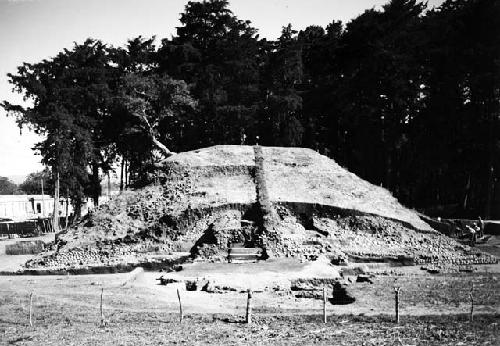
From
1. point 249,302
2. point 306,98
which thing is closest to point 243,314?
point 249,302

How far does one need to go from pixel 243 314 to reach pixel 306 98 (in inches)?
1278

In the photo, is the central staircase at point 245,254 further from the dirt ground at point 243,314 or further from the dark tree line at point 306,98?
the dark tree line at point 306,98

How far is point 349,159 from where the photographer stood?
43.9m

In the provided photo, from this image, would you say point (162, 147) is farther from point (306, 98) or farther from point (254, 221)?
point (254, 221)

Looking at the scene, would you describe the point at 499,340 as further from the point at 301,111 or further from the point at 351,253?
the point at 301,111

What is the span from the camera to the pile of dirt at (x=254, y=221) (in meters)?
21.6

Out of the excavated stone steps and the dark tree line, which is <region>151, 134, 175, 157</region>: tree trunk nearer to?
the dark tree line

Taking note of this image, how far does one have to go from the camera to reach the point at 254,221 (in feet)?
76.3

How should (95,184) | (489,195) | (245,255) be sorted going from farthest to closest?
1. (95,184)
2. (489,195)
3. (245,255)

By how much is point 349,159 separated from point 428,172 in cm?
745

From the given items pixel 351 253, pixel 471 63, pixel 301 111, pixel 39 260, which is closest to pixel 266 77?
pixel 301 111

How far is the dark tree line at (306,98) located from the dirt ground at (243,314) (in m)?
19.9

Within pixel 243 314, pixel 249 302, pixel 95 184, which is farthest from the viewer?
pixel 95 184

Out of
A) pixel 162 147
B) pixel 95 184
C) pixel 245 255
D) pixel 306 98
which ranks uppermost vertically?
pixel 306 98
